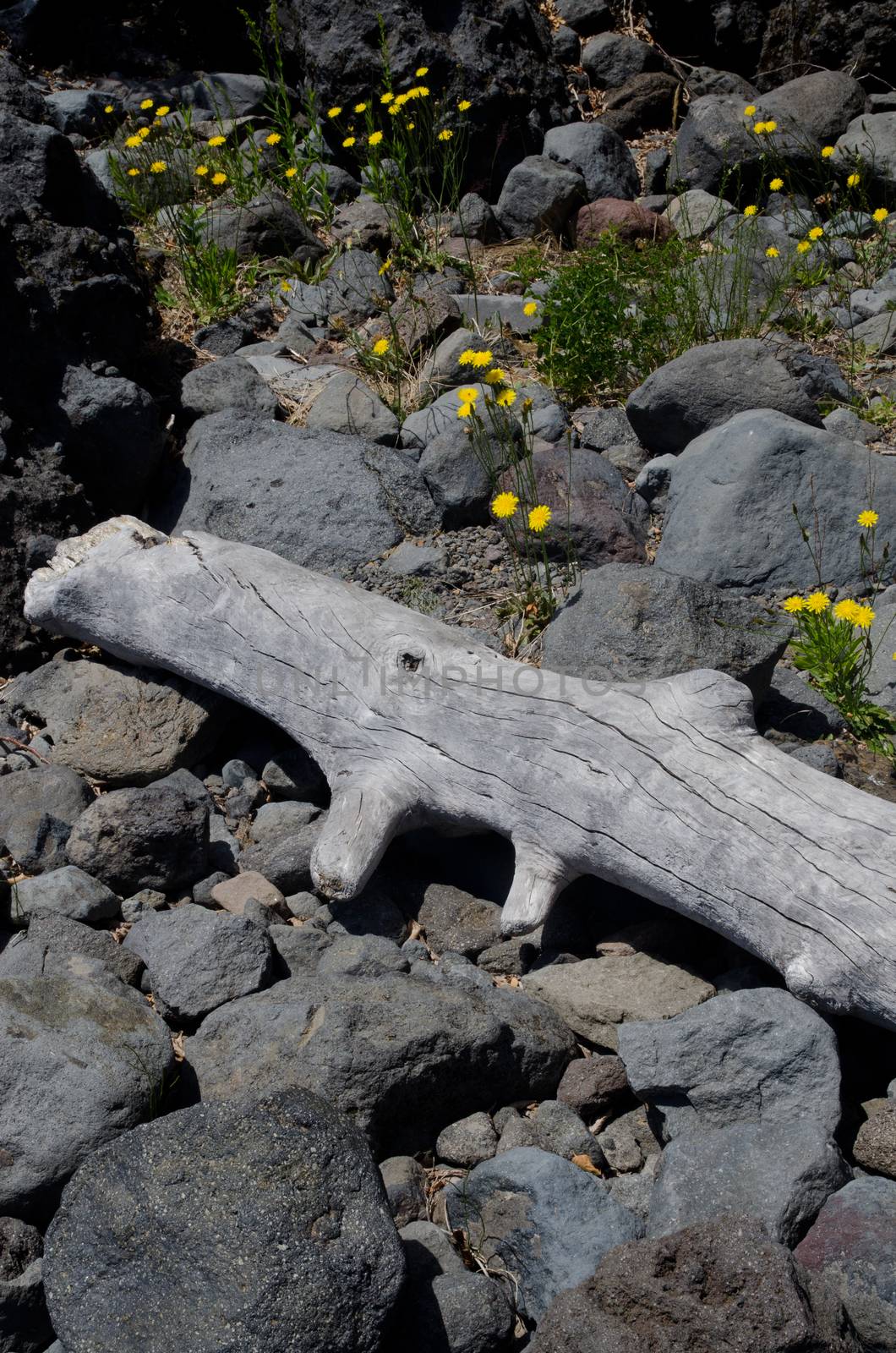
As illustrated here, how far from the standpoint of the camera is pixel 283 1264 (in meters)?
2.52

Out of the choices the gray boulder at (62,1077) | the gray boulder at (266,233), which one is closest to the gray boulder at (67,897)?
the gray boulder at (62,1077)

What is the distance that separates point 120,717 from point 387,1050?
6.82 feet

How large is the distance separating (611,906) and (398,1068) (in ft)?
3.53

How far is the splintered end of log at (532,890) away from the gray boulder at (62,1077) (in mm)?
1137

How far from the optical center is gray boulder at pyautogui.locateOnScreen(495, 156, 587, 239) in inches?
299

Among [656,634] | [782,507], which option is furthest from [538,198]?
[656,634]

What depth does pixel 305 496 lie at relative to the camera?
5.57 meters

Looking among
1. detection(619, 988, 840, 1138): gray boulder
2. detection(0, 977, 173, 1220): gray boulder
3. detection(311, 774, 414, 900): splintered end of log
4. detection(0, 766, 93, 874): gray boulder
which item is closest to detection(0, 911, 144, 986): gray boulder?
detection(0, 977, 173, 1220): gray boulder

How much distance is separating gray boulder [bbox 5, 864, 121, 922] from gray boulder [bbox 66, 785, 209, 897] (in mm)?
82

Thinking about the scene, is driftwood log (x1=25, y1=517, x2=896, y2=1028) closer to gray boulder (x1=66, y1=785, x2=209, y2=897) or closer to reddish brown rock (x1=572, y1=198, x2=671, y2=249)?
gray boulder (x1=66, y1=785, x2=209, y2=897)

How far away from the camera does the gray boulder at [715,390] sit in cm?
535

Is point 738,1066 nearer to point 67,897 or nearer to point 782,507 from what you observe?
point 67,897

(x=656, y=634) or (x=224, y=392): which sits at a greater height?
(x=656, y=634)

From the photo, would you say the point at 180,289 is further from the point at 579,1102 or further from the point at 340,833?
the point at 579,1102
